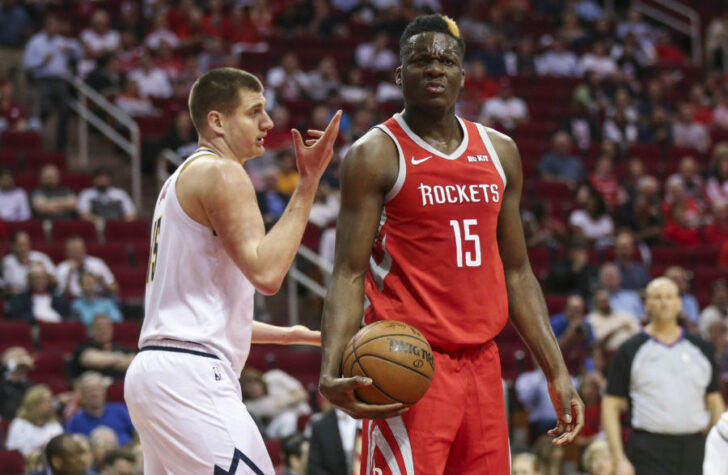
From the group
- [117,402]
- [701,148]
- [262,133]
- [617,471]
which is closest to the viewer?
[262,133]

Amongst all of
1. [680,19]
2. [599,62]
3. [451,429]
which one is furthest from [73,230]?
[680,19]

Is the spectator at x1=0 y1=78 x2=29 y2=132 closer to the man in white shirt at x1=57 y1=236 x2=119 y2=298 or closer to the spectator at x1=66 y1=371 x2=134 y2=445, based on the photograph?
the man in white shirt at x1=57 y1=236 x2=119 y2=298

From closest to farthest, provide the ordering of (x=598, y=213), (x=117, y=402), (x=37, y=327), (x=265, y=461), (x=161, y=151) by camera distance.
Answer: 1. (x=265, y=461)
2. (x=117, y=402)
3. (x=37, y=327)
4. (x=161, y=151)
5. (x=598, y=213)

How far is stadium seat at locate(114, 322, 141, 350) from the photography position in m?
10.5

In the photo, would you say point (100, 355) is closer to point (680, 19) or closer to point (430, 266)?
point (430, 266)

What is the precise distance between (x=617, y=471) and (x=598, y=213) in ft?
24.2

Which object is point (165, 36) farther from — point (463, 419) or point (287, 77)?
point (463, 419)

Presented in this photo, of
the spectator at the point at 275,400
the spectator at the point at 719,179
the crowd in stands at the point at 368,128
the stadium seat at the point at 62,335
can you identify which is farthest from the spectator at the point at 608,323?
the stadium seat at the point at 62,335

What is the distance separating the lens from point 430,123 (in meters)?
4.12

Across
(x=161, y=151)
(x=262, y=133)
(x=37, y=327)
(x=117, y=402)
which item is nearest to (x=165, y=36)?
(x=161, y=151)

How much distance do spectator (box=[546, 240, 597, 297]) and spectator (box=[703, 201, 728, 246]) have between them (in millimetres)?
2595

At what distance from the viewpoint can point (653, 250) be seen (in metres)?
13.9

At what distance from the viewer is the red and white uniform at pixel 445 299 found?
3.91 m

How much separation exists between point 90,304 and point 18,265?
822 mm
